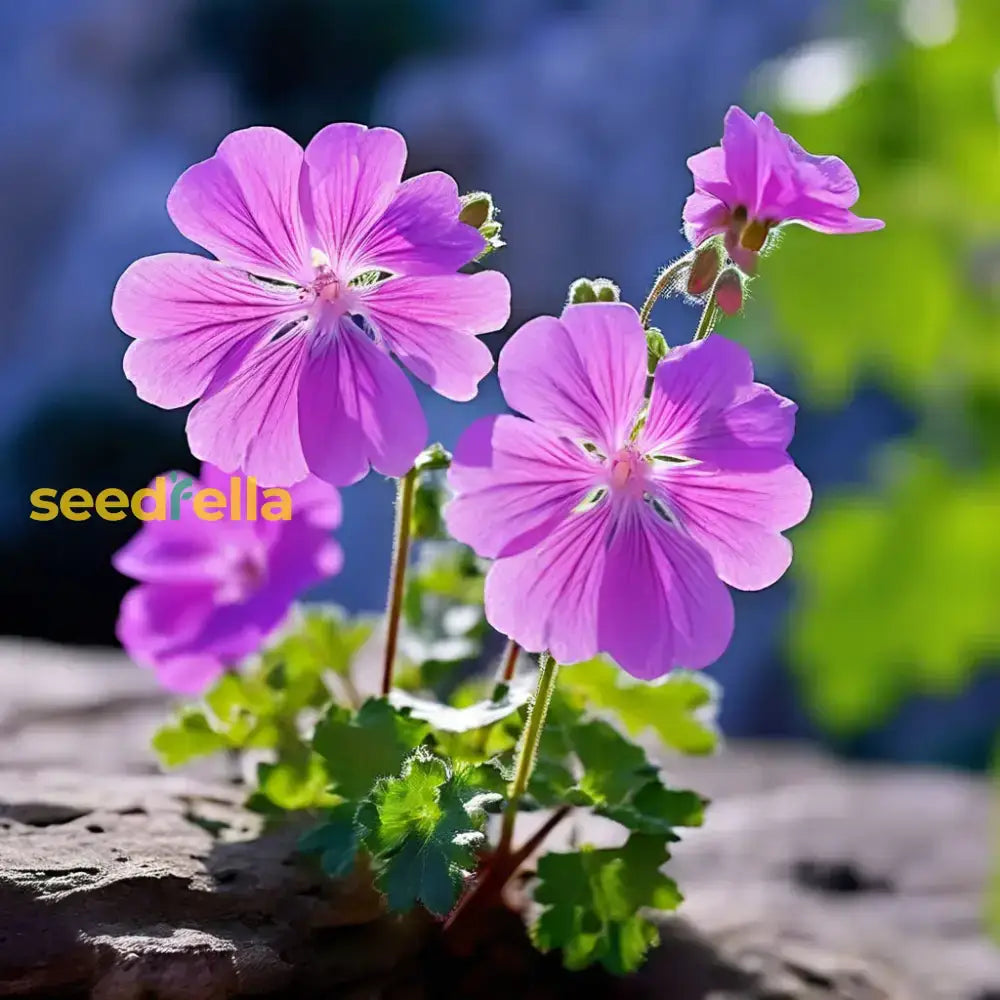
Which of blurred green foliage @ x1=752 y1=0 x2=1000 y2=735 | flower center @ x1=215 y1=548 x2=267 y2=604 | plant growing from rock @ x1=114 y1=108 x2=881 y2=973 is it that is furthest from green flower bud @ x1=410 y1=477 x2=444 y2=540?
blurred green foliage @ x1=752 y1=0 x2=1000 y2=735

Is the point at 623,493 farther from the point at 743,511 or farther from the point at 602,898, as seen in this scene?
the point at 602,898

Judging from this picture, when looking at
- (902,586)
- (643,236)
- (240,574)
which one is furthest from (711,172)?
(643,236)

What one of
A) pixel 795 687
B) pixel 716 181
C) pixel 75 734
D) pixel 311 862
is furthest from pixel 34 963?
pixel 795 687

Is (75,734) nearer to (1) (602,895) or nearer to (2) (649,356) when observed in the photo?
(1) (602,895)

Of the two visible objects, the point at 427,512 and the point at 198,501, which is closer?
the point at 427,512

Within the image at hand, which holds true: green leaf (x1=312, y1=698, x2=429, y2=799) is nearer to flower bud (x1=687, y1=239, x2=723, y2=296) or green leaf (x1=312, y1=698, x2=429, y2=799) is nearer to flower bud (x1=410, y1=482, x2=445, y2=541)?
flower bud (x1=410, y1=482, x2=445, y2=541)

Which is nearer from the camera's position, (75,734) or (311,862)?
(311,862)

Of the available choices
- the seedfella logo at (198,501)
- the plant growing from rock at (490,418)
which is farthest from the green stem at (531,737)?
the seedfella logo at (198,501)
